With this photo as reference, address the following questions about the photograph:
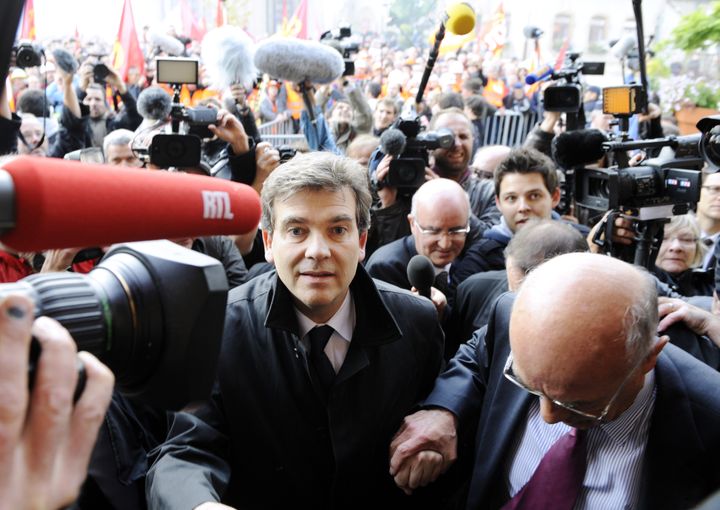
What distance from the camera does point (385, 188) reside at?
Result: 13.7ft

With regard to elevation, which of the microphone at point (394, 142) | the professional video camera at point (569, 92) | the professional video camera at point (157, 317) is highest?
the professional video camera at point (569, 92)

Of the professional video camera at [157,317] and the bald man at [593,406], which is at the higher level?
the professional video camera at [157,317]

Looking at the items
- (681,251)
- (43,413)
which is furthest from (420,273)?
(681,251)

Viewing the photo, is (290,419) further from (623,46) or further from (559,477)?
(623,46)

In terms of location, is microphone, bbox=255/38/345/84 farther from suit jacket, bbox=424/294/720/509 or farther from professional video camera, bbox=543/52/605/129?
suit jacket, bbox=424/294/720/509

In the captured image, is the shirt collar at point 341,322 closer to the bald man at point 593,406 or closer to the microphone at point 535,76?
the bald man at point 593,406

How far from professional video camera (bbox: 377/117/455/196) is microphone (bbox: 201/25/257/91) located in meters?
1.23

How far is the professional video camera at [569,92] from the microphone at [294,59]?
1.42 metres

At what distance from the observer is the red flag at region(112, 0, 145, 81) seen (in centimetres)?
790

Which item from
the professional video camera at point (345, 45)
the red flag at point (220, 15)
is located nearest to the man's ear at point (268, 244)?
the professional video camera at point (345, 45)

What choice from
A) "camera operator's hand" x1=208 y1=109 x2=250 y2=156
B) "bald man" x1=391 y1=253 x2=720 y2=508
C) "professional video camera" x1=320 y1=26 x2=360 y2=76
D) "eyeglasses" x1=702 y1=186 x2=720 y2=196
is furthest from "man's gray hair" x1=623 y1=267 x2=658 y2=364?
"professional video camera" x1=320 y1=26 x2=360 y2=76

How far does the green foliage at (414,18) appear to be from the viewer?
1988 cm

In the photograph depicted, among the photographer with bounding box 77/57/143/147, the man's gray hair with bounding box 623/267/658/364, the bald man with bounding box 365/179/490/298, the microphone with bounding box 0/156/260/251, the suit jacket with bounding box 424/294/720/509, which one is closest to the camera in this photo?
the microphone with bounding box 0/156/260/251

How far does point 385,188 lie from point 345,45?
1528 mm
